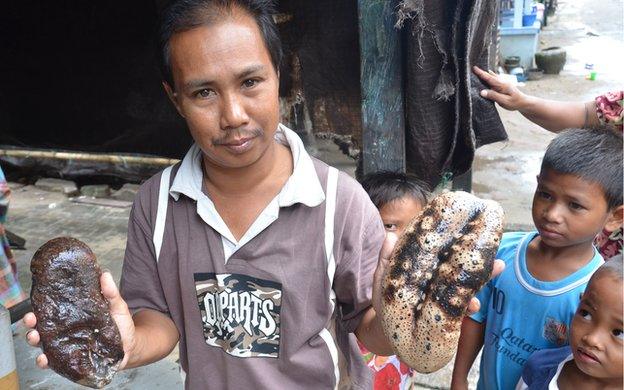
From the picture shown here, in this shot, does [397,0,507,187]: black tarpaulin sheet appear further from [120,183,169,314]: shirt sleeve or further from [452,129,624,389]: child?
[120,183,169,314]: shirt sleeve

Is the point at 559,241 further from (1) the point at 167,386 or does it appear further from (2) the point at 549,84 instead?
(2) the point at 549,84

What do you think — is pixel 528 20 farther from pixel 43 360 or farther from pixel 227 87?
pixel 43 360

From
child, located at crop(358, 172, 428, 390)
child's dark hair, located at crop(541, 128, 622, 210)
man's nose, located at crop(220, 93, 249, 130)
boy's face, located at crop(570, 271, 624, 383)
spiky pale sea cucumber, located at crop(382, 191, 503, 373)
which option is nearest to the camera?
spiky pale sea cucumber, located at crop(382, 191, 503, 373)

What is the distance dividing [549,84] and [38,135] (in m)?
8.99

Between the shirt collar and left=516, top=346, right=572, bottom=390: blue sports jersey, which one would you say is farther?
left=516, top=346, right=572, bottom=390: blue sports jersey

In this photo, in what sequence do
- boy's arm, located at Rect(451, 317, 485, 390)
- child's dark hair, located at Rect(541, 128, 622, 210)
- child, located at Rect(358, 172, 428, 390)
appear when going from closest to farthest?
child's dark hair, located at Rect(541, 128, 622, 210) → boy's arm, located at Rect(451, 317, 485, 390) → child, located at Rect(358, 172, 428, 390)

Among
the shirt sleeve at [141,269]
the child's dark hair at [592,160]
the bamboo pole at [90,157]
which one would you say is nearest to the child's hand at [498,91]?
the child's dark hair at [592,160]

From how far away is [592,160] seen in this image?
1577 mm

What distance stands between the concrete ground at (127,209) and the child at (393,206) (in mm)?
749

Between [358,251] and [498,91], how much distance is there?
1.06 meters

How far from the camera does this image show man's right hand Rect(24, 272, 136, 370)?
1299mm

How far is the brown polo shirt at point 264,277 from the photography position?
1.35 m

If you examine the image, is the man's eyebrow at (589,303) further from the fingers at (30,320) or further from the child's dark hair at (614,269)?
the fingers at (30,320)

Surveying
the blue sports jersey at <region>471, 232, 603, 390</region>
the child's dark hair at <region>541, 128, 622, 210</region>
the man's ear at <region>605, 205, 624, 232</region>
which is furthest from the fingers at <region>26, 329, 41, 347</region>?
the man's ear at <region>605, 205, 624, 232</region>
